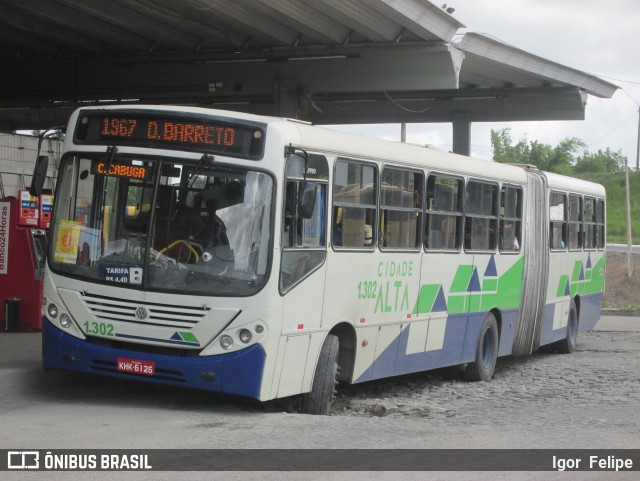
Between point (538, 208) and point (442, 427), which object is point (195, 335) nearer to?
point (442, 427)

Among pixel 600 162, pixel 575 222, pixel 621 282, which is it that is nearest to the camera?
pixel 575 222

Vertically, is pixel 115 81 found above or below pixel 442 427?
above

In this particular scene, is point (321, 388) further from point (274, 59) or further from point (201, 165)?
point (274, 59)

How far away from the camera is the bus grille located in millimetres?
10422

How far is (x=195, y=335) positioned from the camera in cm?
1045

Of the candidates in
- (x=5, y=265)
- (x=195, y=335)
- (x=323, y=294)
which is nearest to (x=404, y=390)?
(x=323, y=294)

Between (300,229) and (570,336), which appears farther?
(570,336)

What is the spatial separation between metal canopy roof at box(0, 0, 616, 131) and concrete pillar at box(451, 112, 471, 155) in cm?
17

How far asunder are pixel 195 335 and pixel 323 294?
5.20ft

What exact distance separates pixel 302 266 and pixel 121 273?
5.76 feet

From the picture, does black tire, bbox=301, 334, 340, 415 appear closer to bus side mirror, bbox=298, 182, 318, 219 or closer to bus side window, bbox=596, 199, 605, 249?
bus side mirror, bbox=298, 182, 318, 219

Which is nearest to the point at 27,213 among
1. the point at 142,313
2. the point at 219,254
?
the point at 142,313

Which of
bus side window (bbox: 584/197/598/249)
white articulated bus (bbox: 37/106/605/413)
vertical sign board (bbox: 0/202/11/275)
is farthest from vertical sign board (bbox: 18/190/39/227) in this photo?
bus side window (bbox: 584/197/598/249)

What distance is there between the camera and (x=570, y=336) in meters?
20.7
